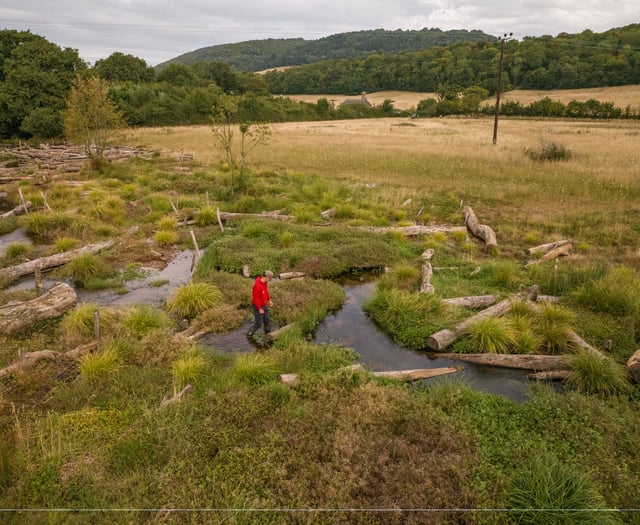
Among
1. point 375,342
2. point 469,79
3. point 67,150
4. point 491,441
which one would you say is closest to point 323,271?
point 375,342

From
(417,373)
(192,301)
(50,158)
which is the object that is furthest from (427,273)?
(50,158)

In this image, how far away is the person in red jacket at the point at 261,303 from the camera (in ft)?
29.6

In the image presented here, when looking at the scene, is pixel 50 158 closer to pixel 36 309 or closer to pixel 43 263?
pixel 43 263

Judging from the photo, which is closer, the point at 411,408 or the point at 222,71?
the point at 411,408

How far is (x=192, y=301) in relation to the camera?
9836 mm

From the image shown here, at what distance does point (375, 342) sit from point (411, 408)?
107 inches

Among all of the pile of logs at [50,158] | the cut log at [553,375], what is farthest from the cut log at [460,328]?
the pile of logs at [50,158]

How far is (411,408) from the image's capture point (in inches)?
258

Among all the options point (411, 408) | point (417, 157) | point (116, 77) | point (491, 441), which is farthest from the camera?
point (116, 77)

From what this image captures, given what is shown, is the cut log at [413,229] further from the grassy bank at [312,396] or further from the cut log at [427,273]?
the cut log at [427,273]

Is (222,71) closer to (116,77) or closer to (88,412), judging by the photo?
(116,77)

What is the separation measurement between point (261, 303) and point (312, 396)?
287 centimetres

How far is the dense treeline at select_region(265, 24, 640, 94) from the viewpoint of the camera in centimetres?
7338

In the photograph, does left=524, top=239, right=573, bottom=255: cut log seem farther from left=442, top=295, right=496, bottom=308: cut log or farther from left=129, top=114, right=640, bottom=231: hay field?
left=442, top=295, right=496, bottom=308: cut log
